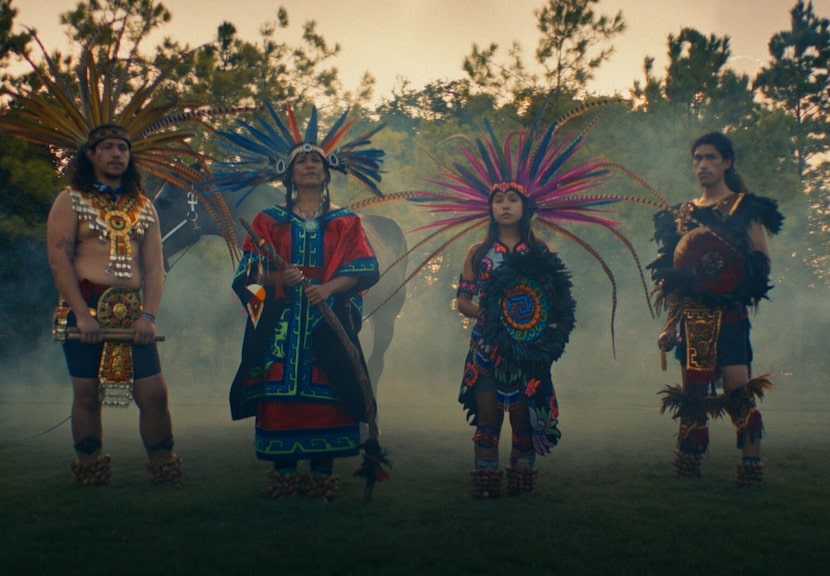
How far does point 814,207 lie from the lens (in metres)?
24.8

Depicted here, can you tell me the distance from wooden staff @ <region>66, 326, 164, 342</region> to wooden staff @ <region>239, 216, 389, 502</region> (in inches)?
34.5

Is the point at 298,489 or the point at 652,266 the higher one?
the point at 652,266

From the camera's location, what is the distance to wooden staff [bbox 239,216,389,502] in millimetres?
5184

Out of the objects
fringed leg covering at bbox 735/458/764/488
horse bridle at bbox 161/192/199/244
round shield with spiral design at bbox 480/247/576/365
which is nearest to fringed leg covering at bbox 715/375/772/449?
fringed leg covering at bbox 735/458/764/488

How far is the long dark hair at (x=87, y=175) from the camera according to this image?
18.7 feet

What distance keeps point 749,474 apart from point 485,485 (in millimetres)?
1758

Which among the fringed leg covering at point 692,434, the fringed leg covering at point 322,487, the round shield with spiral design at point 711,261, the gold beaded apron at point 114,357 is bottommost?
the fringed leg covering at point 322,487

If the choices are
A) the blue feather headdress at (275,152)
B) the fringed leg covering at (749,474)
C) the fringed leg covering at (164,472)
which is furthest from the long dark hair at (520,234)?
the fringed leg covering at (164,472)

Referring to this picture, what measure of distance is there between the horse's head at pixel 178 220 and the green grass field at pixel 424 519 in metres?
2.12

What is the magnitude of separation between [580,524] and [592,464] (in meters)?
2.28

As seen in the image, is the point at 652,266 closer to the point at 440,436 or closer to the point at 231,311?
the point at 440,436

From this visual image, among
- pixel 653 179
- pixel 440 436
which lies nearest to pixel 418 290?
pixel 653 179

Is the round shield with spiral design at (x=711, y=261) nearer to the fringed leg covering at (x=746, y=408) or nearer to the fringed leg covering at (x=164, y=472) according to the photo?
the fringed leg covering at (x=746, y=408)

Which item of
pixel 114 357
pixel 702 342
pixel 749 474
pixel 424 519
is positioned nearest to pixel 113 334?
pixel 114 357
